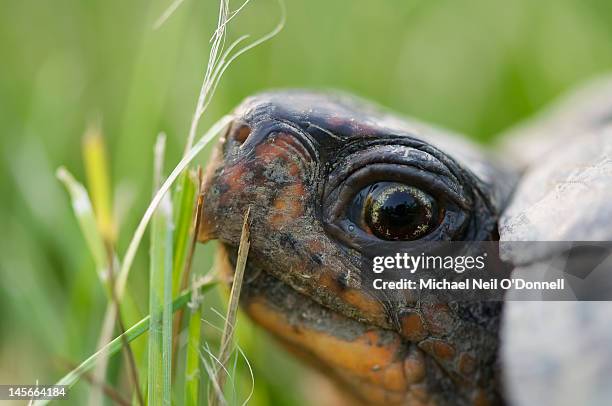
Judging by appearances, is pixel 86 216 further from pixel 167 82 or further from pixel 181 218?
pixel 167 82

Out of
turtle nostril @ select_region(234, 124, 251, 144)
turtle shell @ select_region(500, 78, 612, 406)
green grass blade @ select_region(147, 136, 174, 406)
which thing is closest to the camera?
turtle shell @ select_region(500, 78, 612, 406)

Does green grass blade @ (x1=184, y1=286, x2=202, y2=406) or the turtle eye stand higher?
the turtle eye

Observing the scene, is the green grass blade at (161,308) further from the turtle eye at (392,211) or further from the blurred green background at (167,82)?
the blurred green background at (167,82)

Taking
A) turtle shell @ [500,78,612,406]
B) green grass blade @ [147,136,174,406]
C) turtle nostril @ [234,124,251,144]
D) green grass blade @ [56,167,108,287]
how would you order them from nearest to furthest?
turtle shell @ [500,78,612,406]
green grass blade @ [147,136,174,406]
turtle nostril @ [234,124,251,144]
green grass blade @ [56,167,108,287]

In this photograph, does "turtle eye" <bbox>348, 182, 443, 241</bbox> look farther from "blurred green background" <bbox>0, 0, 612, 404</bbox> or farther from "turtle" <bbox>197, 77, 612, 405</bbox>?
"blurred green background" <bbox>0, 0, 612, 404</bbox>

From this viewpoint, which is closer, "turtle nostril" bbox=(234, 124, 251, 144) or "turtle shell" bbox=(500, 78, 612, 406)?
"turtle shell" bbox=(500, 78, 612, 406)

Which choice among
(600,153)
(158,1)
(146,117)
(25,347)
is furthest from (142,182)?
(600,153)

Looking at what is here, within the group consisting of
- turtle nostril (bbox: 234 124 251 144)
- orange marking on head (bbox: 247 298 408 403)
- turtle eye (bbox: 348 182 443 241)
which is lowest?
orange marking on head (bbox: 247 298 408 403)

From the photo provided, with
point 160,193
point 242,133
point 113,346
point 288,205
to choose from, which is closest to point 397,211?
point 288,205

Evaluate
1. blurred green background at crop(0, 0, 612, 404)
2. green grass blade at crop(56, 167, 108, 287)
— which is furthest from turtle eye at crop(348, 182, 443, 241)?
blurred green background at crop(0, 0, 612, 404)
